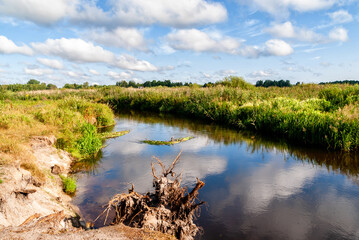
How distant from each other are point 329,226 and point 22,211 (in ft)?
20.7

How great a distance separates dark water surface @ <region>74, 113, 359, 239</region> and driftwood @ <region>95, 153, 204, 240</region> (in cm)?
84

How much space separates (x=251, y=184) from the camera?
25.9 ft

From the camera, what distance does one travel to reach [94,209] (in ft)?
20.0

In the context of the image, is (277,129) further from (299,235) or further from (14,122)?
(14,122)

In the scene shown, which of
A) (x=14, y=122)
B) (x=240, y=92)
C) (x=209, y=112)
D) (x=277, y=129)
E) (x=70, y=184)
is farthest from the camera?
(x=240, y=92)

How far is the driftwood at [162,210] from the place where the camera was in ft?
14.4

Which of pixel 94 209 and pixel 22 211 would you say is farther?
pixel 94 209

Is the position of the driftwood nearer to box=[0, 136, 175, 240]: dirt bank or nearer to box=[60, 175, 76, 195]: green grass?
box=[0, 136, 175, 240]: dirt bank

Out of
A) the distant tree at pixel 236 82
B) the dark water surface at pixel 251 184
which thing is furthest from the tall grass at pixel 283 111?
the distant tree at pixel 236 82

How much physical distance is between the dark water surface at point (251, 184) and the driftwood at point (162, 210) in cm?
84

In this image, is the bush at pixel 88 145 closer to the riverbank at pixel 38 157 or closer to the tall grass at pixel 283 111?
the riverbank at pixel 38 157

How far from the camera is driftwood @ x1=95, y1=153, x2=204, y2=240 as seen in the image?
438 centimetres

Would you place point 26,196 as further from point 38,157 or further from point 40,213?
point 38,157

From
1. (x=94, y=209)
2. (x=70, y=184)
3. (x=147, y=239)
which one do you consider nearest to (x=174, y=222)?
(x=147, y=239)
